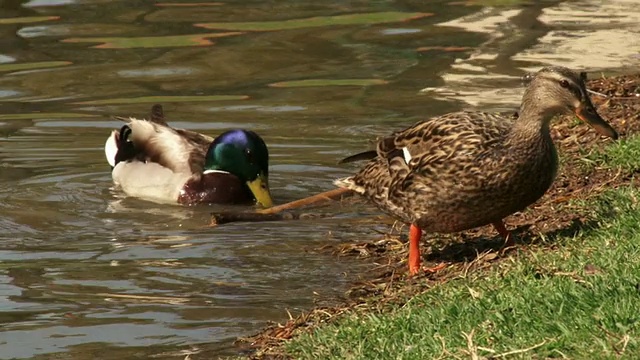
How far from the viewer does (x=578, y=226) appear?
7723 mm

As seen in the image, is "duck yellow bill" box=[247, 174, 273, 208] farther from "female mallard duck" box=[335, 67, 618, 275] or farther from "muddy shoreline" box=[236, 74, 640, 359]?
"female mallard duck" box=[335, 67, 618, 275]

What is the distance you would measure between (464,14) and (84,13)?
5152 millimetres

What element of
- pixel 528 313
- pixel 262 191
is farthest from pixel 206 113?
pixel 528 313

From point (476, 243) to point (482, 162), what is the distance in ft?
3.84

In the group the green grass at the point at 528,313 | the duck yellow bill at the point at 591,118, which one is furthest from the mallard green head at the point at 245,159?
the green grass at the point at 528,313

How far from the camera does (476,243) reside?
339 inches

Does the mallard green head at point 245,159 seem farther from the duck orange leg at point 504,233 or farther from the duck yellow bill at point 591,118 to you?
the duck yellow bill at point 591,118

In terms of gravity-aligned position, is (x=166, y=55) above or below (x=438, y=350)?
below

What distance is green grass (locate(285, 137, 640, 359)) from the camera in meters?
5.43

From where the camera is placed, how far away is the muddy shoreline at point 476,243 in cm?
735

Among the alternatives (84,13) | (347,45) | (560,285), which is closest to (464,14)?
(347,45)

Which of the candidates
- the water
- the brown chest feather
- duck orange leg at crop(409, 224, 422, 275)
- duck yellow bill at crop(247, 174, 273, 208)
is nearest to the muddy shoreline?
duck orange leg at crop(409, 224, 422, 275)

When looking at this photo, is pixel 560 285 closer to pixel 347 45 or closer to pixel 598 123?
pixel 598 123

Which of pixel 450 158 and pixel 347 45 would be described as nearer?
pixel 450 158
